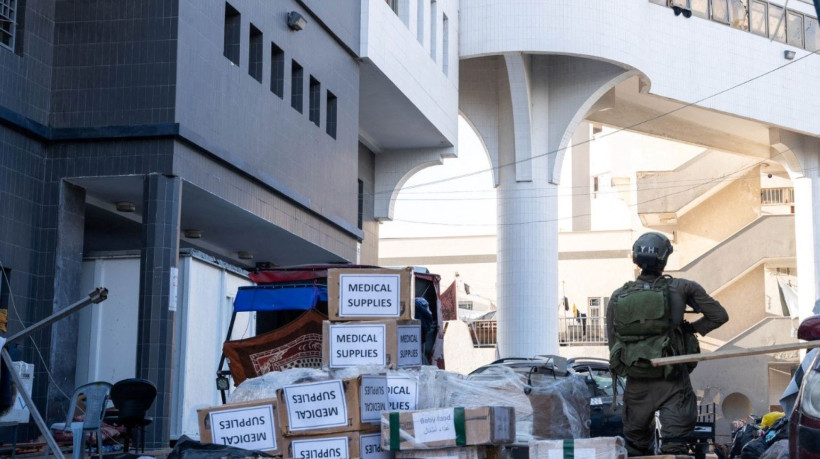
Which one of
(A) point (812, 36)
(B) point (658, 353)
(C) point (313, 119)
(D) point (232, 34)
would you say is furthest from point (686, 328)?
(A) point (812, 36)

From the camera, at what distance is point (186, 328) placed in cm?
1892

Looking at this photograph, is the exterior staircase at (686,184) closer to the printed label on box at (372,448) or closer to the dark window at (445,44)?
the dark window at (445,44)

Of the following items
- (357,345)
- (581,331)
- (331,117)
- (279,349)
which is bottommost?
(357,345)

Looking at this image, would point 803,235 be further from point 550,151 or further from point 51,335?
point 51,335

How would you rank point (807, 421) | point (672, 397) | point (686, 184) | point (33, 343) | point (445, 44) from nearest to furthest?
point (807, 421)
point (672, 397)
point (33, 343)
point (445, 44)
point (686, 184)

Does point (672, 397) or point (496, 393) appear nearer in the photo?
point (672, 397)

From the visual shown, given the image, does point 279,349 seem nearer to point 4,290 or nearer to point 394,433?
point 4,290

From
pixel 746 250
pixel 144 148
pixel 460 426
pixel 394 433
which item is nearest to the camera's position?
pixel 460 426

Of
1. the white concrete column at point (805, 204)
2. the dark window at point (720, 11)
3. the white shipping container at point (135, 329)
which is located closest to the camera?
the white shipping container at point (135, 329)

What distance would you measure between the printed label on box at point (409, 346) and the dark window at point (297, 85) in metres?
12.6

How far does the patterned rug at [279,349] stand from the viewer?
15.4 m

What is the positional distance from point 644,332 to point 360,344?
279 centimetres

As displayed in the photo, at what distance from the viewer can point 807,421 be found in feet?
23.0

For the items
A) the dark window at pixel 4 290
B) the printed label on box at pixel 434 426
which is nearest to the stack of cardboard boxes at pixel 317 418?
the printed label on box at pixel 434 426
